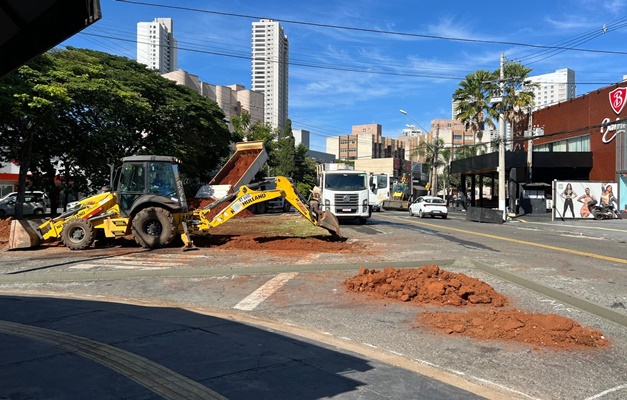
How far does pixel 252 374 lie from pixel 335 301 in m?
4.05

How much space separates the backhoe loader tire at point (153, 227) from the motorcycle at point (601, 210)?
30114 mm

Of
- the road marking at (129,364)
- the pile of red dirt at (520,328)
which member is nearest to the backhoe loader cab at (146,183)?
the road marking at (129,364)

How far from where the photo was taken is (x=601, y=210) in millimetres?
33438

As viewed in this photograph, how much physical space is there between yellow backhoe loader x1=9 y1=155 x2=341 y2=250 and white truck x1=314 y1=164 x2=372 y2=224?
8.04 metres

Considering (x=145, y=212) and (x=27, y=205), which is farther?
(x=27, y=205)

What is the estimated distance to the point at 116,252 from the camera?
15.0 m

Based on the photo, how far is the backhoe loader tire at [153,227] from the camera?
14.7 meters

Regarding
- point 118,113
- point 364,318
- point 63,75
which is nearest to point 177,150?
point 118,113

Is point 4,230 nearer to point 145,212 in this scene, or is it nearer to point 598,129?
point 145,212

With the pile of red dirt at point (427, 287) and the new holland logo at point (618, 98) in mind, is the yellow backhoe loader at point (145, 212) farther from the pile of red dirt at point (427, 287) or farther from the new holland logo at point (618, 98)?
the new holland logo at point (618, 98)

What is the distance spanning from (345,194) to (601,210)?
20.8 meters

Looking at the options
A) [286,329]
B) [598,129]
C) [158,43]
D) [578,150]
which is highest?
[158,43]

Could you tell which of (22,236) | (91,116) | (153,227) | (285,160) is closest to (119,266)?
(153,227)

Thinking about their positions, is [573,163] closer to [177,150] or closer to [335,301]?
[177,150]
